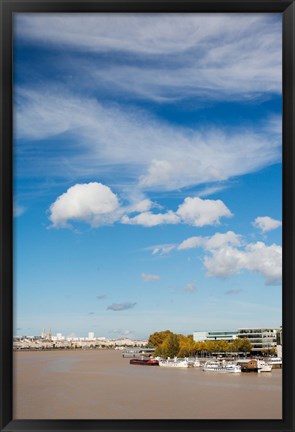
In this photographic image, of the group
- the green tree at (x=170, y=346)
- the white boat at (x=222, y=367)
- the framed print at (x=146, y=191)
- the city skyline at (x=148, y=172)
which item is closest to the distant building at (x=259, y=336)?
the framed print at (x=146, y=191)

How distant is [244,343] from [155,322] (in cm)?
83

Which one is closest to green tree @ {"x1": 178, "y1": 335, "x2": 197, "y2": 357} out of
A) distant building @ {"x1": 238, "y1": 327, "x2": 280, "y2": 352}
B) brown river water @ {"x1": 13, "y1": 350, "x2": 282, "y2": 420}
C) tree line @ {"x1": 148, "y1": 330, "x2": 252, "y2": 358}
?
tree line @ {"x1": 148, "y1": 330, "x2": 252, "y2": 358}

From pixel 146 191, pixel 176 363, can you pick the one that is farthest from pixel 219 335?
pixel 176 363

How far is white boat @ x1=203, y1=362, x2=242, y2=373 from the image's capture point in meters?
3.64

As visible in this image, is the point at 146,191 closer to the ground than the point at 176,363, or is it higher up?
higher up

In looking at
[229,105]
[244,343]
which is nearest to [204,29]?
[229,105]

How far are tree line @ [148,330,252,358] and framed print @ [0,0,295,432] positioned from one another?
2cm

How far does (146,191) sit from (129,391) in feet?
9.83

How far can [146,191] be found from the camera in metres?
2.38

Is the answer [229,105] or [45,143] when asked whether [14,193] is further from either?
[229,105]

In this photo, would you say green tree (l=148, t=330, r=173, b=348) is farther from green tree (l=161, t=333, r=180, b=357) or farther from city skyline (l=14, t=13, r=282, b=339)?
city skyline (l=14, t=13, r=282, b=339)

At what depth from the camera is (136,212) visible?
2.54m

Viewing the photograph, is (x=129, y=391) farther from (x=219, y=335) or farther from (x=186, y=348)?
(x=219, y=335)

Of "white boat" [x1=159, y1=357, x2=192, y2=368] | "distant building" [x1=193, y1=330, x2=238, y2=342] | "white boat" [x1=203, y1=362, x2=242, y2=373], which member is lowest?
"white boat" [x1=203, y1=362, x2=242, y2=373]
